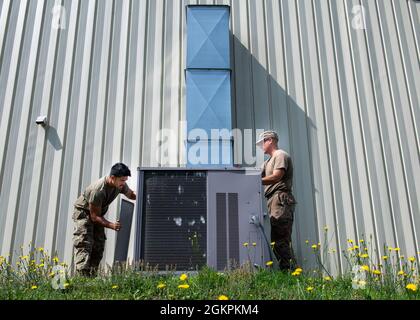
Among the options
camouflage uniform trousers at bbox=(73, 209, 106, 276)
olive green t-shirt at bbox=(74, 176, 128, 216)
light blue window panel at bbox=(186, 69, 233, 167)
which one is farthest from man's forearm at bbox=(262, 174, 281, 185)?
camouflage uniform trousers at bbox=(73, 209, 106, 276)

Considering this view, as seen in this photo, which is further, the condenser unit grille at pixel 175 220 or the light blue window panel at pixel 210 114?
the light blue window panel at pixel 210 114

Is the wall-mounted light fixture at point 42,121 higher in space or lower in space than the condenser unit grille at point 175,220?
higher

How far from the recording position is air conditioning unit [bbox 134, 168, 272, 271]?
5043 millimetres

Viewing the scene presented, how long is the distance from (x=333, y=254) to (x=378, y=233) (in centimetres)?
81

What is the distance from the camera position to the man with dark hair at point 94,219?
18.8ft

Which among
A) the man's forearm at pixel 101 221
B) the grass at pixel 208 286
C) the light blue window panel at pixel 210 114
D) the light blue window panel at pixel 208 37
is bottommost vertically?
the grass at pixel 208 286

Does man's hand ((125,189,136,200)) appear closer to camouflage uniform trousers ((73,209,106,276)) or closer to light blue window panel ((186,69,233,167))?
camouflage uniform trousers ((73,209,106,276))

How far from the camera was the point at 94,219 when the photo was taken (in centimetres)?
583

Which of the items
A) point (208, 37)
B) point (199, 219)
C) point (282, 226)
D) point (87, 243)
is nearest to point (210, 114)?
point (208, 37)

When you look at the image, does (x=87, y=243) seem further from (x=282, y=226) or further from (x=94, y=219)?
(x=282, y=226)

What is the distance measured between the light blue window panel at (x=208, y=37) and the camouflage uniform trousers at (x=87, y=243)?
2839 millimetres

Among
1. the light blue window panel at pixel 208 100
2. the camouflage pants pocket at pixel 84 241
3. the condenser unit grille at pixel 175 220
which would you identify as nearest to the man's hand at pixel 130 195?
the camouflage pants pocket at pixel 84 241

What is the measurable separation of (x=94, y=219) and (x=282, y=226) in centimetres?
242

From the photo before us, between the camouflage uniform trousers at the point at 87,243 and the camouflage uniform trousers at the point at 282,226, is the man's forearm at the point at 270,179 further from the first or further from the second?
the camouflage uniform trousers at the point at 87,243
